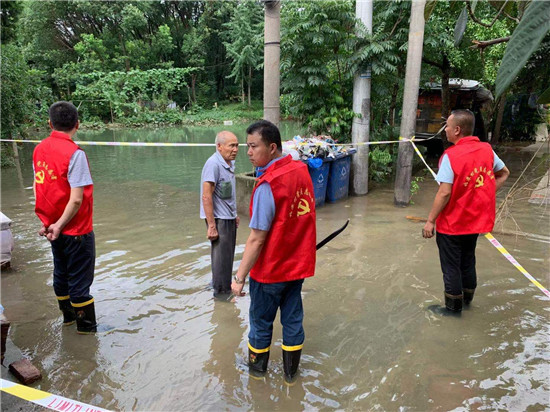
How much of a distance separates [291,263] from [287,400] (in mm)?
967

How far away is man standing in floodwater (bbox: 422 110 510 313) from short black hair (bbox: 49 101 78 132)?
122 inches

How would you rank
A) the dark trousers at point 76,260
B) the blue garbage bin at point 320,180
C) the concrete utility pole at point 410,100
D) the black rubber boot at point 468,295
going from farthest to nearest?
the blue garbage bin at point 320,180
the concrete utility pole at point 410,100
the black rubber boot at point 468,295
the dark trousers at point 76,260

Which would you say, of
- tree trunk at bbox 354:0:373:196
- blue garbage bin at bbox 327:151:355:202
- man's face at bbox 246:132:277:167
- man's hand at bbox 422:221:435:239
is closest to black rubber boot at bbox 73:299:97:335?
man's face at bbox 246:132:277:167

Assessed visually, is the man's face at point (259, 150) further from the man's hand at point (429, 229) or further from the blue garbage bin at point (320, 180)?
the blue garbage bin at point (320, 180)

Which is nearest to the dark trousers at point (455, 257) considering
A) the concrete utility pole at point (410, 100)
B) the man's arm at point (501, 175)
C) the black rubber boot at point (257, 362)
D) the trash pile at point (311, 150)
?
the man's arm at point (501, 175)

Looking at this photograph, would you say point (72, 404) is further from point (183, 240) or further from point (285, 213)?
point (183, 240)

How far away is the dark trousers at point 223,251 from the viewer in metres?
4.40

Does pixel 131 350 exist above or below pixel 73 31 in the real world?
below

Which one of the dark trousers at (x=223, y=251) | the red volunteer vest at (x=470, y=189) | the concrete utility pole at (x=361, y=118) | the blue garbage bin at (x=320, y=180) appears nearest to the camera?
the red volunteer vest at (x=470, y=189)

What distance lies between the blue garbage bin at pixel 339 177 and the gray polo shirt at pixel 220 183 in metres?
4.14

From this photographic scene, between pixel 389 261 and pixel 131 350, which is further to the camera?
pixel 389 261

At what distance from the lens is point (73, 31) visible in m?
36.1

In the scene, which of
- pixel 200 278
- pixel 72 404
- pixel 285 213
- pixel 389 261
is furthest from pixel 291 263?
pixel 389 261

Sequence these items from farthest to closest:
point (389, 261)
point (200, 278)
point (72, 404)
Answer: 1. point (389, 261)
2. point (200, 278)
3. point (72, 404)
